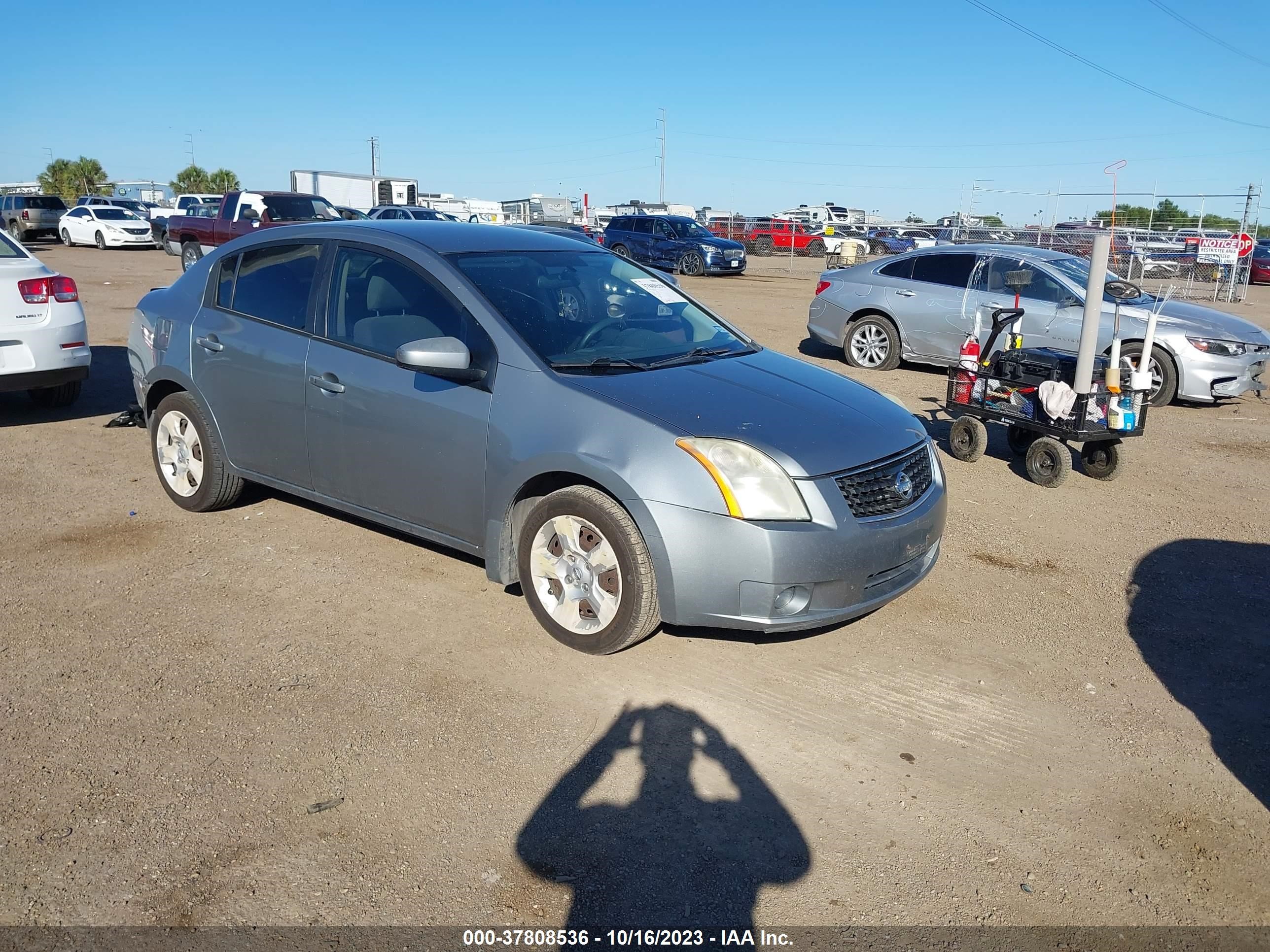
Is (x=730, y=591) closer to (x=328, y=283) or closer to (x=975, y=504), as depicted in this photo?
(x=328, y=283)

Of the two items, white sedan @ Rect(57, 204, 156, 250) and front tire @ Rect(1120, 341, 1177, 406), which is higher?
white sedan @ Rect(57, 204, 156, 250)

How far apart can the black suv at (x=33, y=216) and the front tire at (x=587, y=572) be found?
128 feet

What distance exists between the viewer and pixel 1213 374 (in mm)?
9977

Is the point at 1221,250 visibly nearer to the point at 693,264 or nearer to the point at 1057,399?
the point at 693,264

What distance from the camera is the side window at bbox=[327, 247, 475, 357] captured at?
477 cm

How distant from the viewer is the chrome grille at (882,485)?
408 cm

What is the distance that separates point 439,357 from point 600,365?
2.38ft

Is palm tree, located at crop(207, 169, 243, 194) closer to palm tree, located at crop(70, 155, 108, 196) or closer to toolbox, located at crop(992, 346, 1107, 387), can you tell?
palm tree, located at crop(70, 155, 108, 196)

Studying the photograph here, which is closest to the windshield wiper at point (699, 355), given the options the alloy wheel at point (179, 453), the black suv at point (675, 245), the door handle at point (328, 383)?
the door handle at point (328, 383)

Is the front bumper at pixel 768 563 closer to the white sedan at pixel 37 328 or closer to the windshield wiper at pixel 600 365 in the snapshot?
the windshield wiper at pixel 600 365

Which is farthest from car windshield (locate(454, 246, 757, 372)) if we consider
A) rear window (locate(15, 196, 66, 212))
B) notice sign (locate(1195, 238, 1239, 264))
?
rear window (locate(15, 196, 66, 212))

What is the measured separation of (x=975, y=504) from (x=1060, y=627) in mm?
2084

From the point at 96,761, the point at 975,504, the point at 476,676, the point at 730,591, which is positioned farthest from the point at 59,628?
the point at 975,504

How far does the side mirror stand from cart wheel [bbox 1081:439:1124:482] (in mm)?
5119
